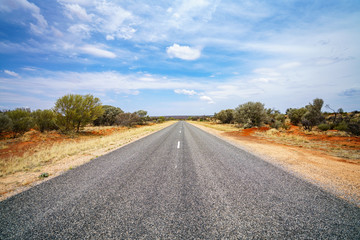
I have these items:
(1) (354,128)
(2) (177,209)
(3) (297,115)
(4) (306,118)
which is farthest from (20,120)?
(3) (297,115)

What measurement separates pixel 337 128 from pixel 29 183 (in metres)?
27.0

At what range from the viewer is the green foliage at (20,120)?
638 inches

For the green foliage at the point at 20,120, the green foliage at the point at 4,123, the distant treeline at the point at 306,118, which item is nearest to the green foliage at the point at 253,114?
the distant treeline at the point at 306,118

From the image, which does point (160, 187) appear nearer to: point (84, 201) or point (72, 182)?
point (84, 201)

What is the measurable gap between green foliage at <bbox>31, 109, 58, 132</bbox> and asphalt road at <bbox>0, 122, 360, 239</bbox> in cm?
2022

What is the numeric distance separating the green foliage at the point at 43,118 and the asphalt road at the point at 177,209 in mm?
20221

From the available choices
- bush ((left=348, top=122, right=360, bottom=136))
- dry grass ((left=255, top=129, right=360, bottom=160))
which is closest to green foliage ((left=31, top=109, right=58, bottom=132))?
dry grass ((left=255, top=129, right=360, bottom=160))

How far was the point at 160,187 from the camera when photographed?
421cm

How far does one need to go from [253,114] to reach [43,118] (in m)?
33.3

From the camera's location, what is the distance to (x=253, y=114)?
2869 cm

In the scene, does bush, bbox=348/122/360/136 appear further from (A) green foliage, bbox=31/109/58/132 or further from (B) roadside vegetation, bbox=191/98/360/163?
(A) green foliage, bbox=31/109/58/132

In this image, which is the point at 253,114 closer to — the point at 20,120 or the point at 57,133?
the point at 57,133

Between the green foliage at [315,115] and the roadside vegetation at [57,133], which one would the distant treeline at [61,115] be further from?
the green foliage at [315,115]

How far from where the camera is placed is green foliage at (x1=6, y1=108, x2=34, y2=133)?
16.2 meters
